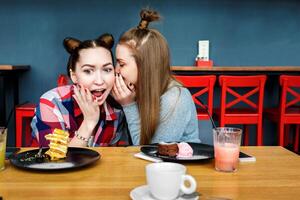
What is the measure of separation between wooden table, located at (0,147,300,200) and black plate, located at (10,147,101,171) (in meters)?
0.02

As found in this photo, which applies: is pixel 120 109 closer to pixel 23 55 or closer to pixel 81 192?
pixel 81 192

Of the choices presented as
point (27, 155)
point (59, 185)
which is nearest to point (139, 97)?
point (27, 155)

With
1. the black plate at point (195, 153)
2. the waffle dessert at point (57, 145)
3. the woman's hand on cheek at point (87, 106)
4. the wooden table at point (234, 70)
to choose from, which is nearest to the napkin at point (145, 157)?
the black plate at point (195, 153)

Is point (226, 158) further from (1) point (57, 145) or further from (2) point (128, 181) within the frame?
(1) point (57, 145)

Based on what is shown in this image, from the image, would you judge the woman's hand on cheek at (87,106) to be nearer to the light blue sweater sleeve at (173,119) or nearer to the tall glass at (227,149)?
the light blue sweater sleeve at (173,119)

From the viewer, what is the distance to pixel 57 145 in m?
1.18

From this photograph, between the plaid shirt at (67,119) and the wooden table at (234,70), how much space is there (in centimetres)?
182

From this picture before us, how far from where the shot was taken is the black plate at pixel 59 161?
1064 millimetres

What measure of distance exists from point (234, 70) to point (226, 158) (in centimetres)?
259

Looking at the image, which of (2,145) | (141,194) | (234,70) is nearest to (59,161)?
(2,145)

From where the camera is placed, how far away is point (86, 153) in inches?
48.8

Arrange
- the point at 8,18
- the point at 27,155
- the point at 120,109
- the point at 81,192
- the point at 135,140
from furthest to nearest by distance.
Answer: the point at 8,18 < the point at 120,109 < the point at 135,140 < the point at 27,155 < the point at 81,192

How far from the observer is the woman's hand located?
175cm

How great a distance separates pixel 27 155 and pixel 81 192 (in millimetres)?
388
